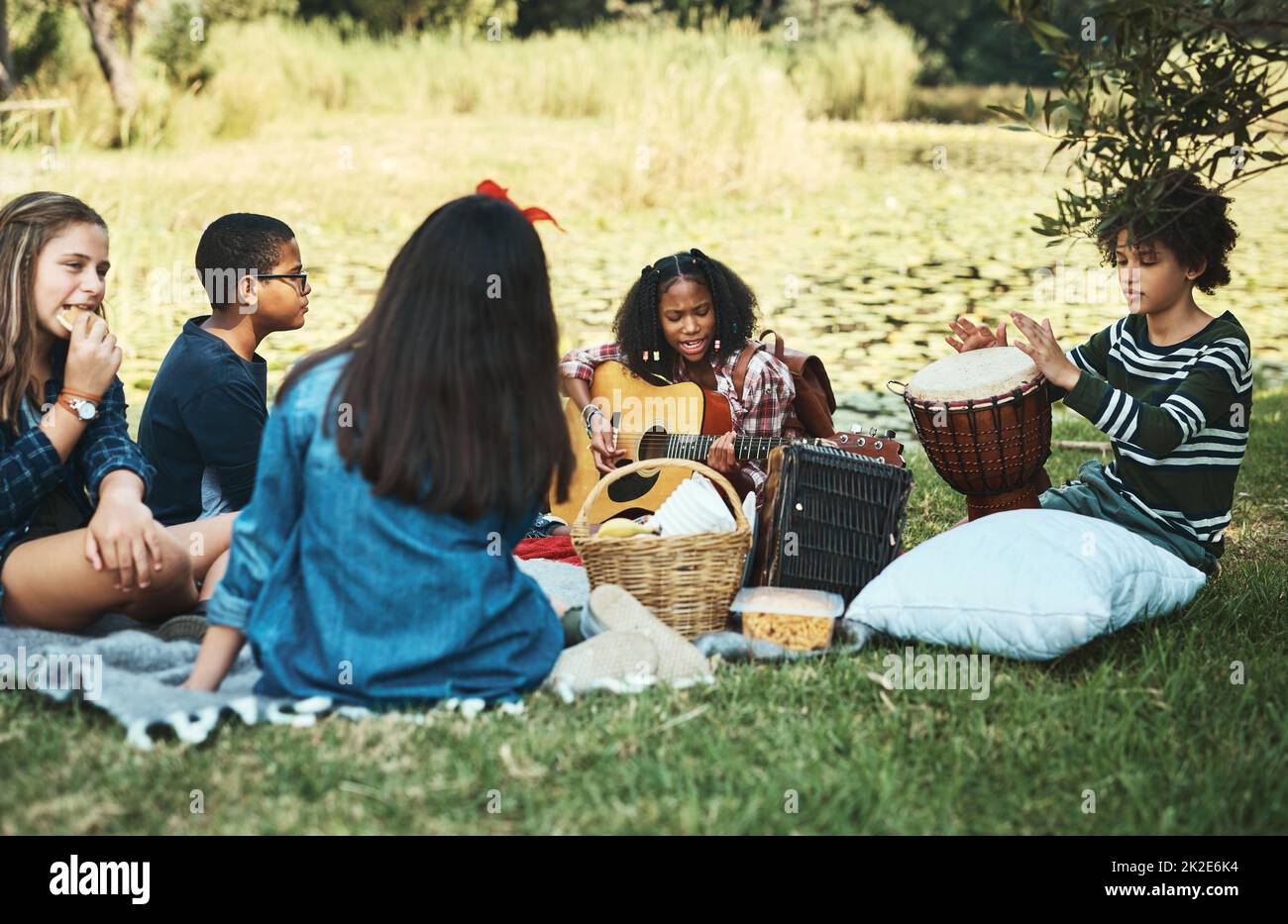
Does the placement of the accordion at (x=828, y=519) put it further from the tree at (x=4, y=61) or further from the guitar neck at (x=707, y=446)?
the tree at (x=4, y=61)

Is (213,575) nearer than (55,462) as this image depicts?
No

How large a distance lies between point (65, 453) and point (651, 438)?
84.3 inches

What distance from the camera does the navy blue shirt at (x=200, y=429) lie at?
12.6ft

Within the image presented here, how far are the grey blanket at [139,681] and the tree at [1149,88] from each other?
2485 mm

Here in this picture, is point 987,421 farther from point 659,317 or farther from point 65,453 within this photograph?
point 65,453

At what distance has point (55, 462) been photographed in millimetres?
3314

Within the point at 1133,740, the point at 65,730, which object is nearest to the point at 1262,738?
the point at 1133,740

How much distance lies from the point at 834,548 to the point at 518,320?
138cm

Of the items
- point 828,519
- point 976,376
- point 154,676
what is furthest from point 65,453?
point 976,376

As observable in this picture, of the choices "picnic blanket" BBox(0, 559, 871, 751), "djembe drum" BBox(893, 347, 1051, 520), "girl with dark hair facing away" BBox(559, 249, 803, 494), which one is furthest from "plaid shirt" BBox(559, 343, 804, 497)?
"picnic blanket" BBox(0, 559, 871, 751)

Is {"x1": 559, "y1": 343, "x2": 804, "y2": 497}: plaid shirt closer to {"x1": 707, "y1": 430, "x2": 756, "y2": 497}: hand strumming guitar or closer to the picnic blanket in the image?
{"x1": 707, "y1": 430, "x2": 756, "y2": 497}: hand strumming guitar

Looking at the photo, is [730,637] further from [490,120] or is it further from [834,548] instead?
[490,120]

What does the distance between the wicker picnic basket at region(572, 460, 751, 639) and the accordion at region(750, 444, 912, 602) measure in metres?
0.18

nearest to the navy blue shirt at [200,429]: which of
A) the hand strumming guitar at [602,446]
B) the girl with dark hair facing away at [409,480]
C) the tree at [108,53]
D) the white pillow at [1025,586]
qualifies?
the girl with dark hair facing away at [409,480]
